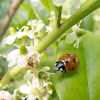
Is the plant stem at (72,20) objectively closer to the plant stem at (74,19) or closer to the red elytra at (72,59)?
the plant stem at (74,19)

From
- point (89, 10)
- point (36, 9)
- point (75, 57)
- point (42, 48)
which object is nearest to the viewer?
point (89, 10)

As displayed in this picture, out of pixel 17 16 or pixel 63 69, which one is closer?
pixel 63 69

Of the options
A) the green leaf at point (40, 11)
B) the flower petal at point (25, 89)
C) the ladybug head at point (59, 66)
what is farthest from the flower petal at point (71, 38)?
the green leaf at point (40, 11)

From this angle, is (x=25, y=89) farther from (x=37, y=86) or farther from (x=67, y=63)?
(x=67, y=63)

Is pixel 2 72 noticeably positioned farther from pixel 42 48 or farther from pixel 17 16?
pixel 42 48

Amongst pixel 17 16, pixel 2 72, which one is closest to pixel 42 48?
pixel 2 72

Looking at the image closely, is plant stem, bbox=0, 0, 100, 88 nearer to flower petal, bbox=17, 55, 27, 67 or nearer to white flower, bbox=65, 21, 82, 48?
flower petal, bbox=17, 55, 27, 67
